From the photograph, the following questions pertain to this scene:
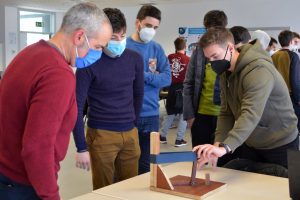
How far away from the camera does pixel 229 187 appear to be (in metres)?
1.80

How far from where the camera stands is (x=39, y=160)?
122 cm

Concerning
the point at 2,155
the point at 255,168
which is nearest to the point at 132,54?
the point at 255,168

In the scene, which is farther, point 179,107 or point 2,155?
point 179,107

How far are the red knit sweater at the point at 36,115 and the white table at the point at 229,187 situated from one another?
1.62 ft

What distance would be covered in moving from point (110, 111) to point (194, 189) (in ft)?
2.25

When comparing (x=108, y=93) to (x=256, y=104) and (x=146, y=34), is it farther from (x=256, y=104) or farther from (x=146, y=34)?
(x=256, y=104)

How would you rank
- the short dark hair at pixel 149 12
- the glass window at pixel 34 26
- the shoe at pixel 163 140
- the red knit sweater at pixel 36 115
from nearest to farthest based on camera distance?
the red knit sweater at pixel 36 115 < the short dark hair at pixel 149 12 < the shoe at pixel 163 140 < the glass window at pixel 34 26

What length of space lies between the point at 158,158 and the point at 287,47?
3.03m

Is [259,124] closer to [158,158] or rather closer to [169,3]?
[158,158]

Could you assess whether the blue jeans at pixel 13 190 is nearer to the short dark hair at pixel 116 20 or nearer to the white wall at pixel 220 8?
the short dark hair at pixel 116 20

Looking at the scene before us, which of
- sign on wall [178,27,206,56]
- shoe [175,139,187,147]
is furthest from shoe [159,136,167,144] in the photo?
sign on wall [178,27,206,56]

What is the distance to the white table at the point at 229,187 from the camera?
168 cm

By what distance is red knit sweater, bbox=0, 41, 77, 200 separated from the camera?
120cm

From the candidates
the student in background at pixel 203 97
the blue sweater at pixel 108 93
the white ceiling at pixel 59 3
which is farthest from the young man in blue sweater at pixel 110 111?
the white ceiling at pixel 59 3
